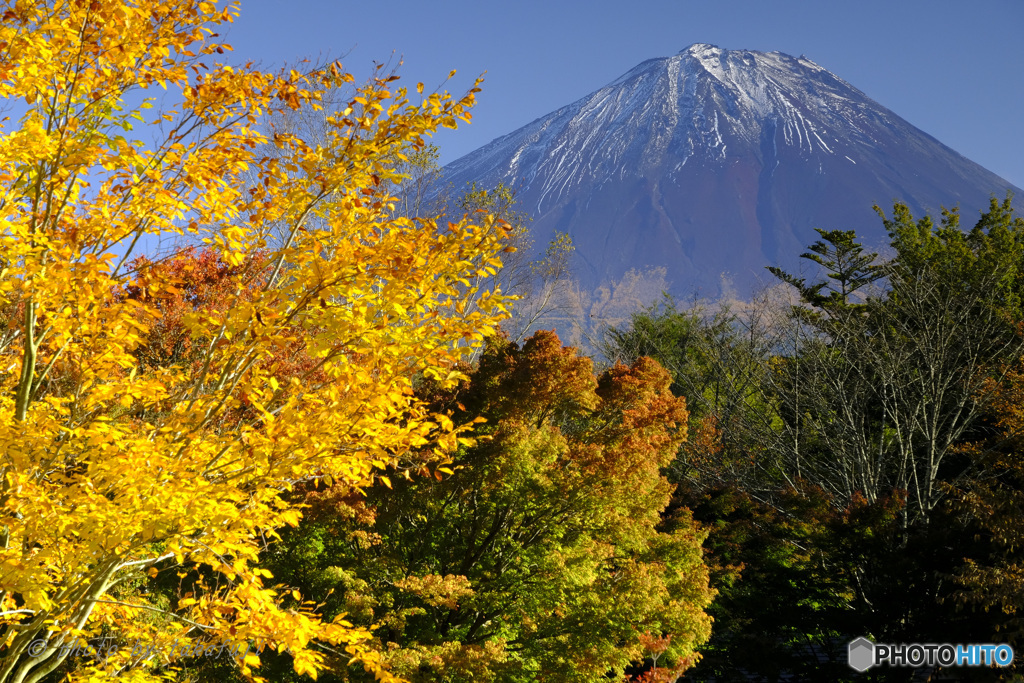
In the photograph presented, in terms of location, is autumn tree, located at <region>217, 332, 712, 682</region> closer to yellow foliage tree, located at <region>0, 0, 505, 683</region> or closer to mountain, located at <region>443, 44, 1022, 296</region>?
yellow foliage tree, located at <region>0, 0, 505, 683</region>

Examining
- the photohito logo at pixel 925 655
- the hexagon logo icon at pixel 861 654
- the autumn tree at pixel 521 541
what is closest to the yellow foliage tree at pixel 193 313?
the autumn tree at pixel 521 541

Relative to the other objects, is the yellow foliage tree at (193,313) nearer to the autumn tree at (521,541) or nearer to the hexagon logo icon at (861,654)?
the autumn tree at (521,541)

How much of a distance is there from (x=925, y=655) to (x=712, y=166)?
16504 cm

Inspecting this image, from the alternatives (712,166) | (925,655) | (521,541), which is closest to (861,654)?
(925,655)

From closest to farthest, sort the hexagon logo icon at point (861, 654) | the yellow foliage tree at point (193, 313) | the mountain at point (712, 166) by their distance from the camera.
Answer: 1. the yellow foliage tree at point (193, 313)
2. the hexagon logo icon at point (861, 654)
3. the mountain at point (712, 166)

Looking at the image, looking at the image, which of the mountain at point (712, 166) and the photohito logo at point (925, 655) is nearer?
the photohito logo at point (925, 655)

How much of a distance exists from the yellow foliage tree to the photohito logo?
734 cm

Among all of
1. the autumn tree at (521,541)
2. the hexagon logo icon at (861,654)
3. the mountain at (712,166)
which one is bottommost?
the hexagon logo icon at (861,654)

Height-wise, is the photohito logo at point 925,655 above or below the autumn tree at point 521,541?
below

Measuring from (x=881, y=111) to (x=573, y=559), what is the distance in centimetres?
17531

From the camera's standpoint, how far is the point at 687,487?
17.3 meters

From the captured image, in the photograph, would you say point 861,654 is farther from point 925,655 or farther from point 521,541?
point 521,541

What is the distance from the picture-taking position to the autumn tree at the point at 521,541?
25.3 feet

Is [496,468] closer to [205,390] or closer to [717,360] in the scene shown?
[205,390]
